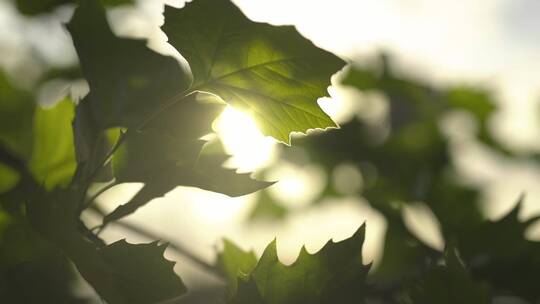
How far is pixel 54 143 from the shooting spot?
2.54 ft

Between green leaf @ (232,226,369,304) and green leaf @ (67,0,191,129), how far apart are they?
18cm

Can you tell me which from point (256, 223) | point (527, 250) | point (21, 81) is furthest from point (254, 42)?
point (256, 223)

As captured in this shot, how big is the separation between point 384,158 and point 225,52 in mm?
960

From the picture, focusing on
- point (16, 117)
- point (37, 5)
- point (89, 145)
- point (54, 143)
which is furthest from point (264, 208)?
point (89, 145)

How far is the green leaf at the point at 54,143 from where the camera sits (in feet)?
2.51

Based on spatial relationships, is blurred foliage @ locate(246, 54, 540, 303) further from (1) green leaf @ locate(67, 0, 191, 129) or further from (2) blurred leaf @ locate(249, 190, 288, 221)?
(1) green leaf @ locate(67, 0, 191, 129)

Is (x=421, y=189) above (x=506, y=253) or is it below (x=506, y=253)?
below

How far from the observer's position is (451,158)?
134 centimetres

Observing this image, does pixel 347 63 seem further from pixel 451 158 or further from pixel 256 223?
pixel 256 223

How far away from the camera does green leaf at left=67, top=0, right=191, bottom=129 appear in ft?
1.82

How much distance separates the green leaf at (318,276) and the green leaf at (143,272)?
8 centimetres

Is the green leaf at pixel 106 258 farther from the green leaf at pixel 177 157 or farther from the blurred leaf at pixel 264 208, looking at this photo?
the blurred leaf at pixel 264 208

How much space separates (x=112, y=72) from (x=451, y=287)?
369 millimetres

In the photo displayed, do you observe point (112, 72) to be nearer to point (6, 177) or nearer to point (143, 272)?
point (143, 272)
